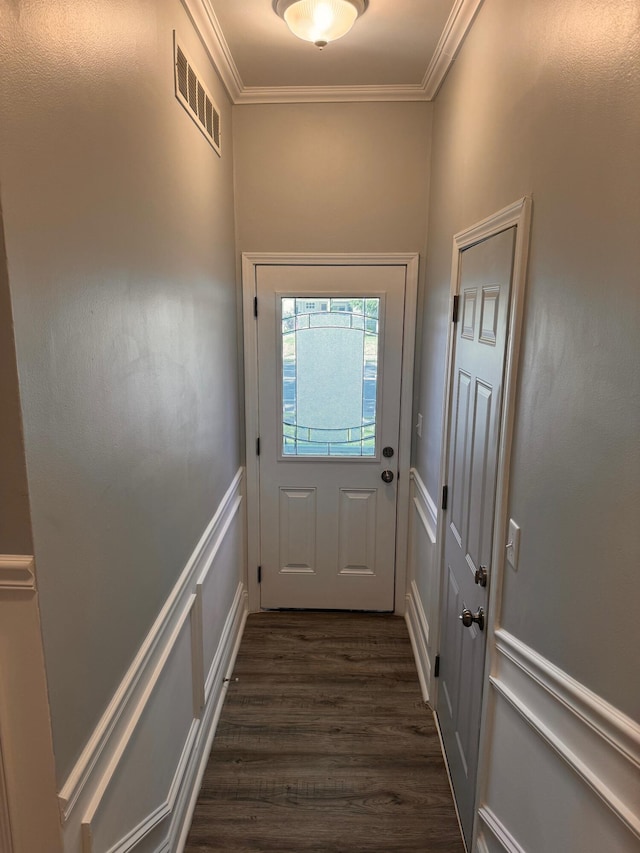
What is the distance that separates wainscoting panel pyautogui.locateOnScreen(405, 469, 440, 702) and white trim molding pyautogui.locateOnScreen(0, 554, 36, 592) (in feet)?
6.19

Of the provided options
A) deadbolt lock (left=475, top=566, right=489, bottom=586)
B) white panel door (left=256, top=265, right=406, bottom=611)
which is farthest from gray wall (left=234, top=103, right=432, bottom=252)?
deadbolt lock (left=475, top=566, right=489, bottom=586)

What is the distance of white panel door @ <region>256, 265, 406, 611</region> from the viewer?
3.07m

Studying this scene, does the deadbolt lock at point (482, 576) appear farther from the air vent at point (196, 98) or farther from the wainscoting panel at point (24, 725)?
the air vent at point (196, 98)

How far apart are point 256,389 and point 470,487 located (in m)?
1.58

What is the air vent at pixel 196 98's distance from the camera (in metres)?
1.83

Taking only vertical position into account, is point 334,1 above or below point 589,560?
above

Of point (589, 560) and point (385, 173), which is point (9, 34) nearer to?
point (589, 560)

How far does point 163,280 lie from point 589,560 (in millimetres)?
1395

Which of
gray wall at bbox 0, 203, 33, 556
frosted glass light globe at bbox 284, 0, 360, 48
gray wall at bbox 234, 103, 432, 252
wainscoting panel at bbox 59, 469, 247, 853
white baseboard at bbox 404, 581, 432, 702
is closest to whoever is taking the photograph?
gray wall at bbox 0, 203, 33, 556

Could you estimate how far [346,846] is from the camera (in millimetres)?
1909

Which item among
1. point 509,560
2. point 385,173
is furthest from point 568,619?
point 385,173

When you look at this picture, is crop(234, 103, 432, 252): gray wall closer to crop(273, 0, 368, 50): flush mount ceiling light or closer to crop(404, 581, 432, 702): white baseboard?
crop(273, 0, 368, 50): flush mount ceiling light

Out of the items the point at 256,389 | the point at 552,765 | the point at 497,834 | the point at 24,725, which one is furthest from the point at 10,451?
the point at 256,389

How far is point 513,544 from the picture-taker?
149 cm
